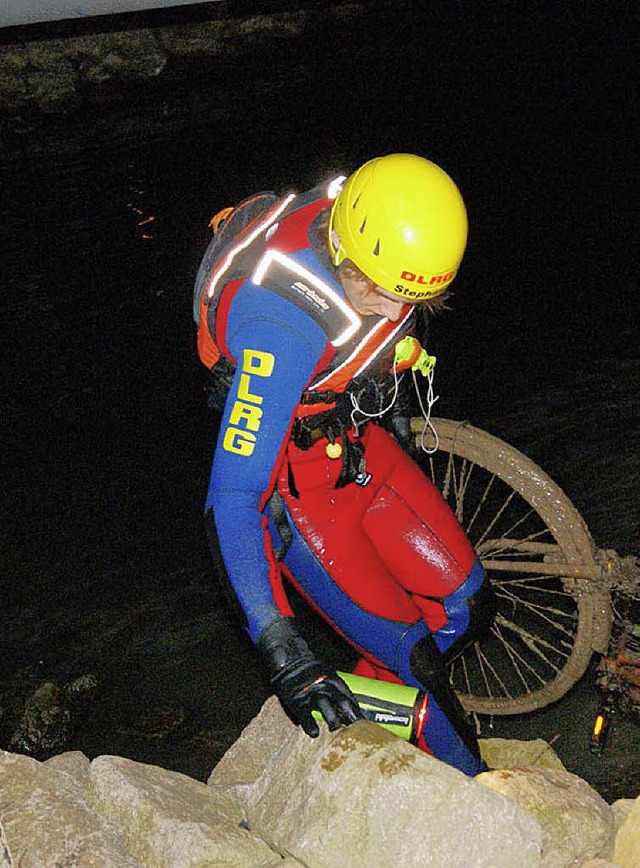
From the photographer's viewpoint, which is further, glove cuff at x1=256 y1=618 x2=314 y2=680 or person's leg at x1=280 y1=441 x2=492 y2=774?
person's leg at x1=280 y1=441 x2=492 y2=774

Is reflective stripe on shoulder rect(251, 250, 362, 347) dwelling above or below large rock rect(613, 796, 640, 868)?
above

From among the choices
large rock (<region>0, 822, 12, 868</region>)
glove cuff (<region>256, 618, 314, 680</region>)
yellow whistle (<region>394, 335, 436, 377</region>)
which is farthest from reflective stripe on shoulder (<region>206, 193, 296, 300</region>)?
large rock (<region>0, 822, 12, 868</region>)

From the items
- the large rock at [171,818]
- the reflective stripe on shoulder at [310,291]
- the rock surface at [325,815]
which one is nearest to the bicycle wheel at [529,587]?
the rock surface at [325,815]

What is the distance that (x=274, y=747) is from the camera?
4199mm

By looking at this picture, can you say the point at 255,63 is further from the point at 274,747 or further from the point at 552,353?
the point at 274,747

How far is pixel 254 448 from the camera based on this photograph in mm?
3277

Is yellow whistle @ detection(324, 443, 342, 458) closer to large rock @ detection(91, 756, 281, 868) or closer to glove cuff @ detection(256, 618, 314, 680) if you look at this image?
glove cuff @ detection(256, 618, 314, 680)

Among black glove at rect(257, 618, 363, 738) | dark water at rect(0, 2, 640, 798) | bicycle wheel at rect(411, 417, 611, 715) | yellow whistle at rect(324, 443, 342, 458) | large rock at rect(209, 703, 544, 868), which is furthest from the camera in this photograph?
dark water at rect(0, 2, 640, 798)

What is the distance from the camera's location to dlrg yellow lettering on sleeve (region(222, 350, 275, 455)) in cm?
328

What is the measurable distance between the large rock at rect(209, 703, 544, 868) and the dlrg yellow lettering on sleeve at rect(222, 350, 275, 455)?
1.12m

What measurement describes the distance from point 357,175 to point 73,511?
209 inches

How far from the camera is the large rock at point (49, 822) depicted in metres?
3.10

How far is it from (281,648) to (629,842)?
1.43 m

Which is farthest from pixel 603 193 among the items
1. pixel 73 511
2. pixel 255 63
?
pixel 255 63
